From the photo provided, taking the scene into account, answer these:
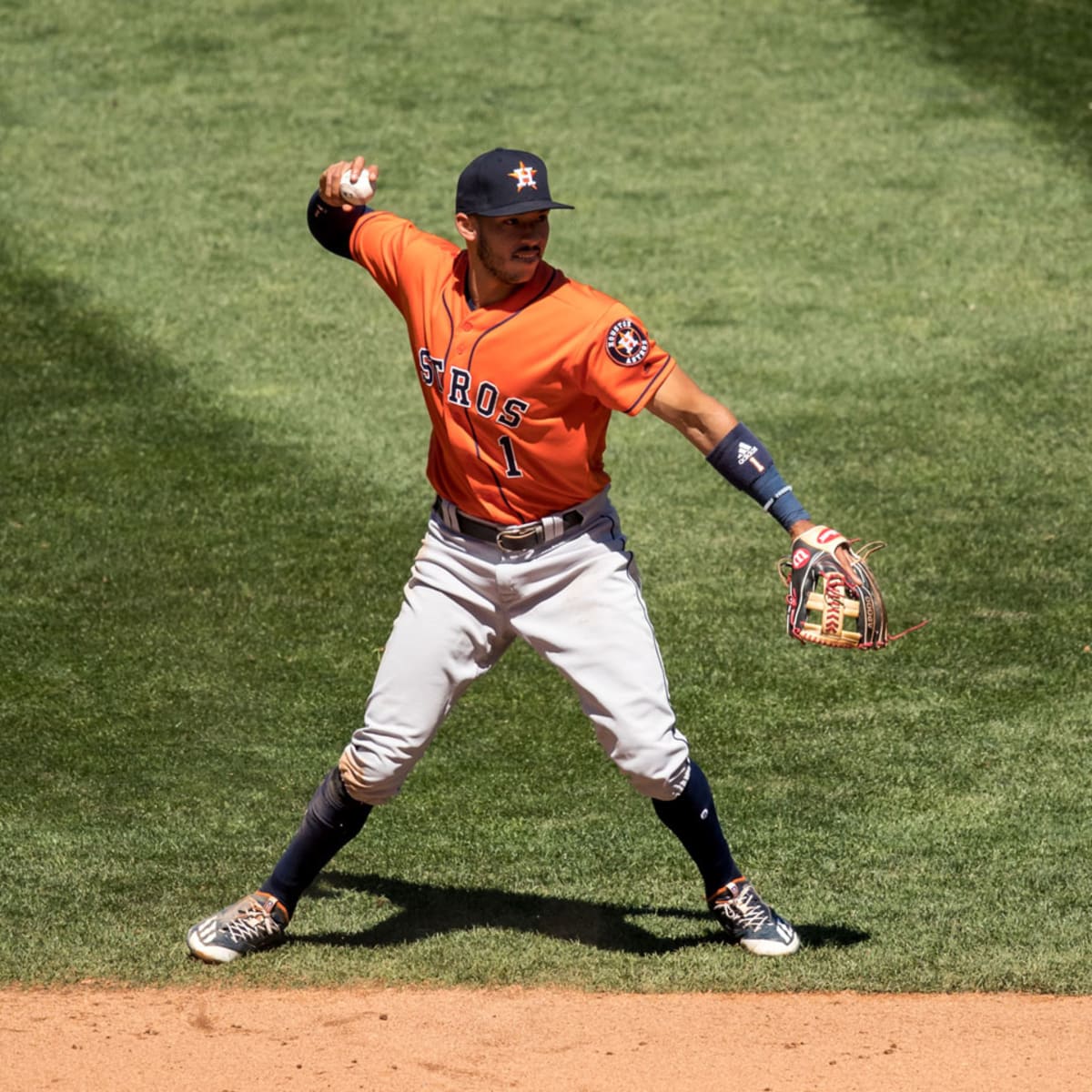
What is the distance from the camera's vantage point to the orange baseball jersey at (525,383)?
4.99m

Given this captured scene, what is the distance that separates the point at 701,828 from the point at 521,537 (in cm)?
101

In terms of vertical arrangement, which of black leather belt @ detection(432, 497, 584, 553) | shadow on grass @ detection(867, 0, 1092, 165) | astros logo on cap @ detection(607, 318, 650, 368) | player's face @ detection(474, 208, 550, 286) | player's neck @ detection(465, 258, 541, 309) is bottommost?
black leather belt @ detection(432, 497, 584, 553)

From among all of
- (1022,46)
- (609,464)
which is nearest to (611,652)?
(609,464)

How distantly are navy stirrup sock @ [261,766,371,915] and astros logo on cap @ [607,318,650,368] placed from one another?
141cm

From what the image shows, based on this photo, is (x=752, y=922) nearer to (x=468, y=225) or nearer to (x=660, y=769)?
(x=660, y=769)

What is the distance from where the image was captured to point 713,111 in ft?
48.0

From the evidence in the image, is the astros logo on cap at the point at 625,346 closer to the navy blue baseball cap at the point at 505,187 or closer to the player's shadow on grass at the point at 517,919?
the navy blue baseball cap at the point at 505,187

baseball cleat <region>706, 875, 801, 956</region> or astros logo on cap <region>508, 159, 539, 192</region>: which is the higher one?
astros logo on cap <region>508, 159, 539, 192</region>

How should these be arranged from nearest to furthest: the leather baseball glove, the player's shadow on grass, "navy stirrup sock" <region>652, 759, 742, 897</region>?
the leather baseball glove < "navy stirrup sock" <region>652, 759, 742, 897</region> < the player's shadow on grass

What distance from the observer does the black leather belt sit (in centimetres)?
514

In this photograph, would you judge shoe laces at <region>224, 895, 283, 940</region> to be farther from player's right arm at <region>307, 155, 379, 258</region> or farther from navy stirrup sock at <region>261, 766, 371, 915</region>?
player's right arm at <region>307, 155, 379, 258</region>

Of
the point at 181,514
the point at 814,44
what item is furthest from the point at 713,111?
the point at 181,514

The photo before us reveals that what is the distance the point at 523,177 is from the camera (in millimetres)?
5023

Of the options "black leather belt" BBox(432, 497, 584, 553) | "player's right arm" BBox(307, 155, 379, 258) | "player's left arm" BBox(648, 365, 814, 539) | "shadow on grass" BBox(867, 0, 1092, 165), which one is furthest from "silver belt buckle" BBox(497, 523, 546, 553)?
"shadow on grass" BBox(867, 0, 1092, 165)
